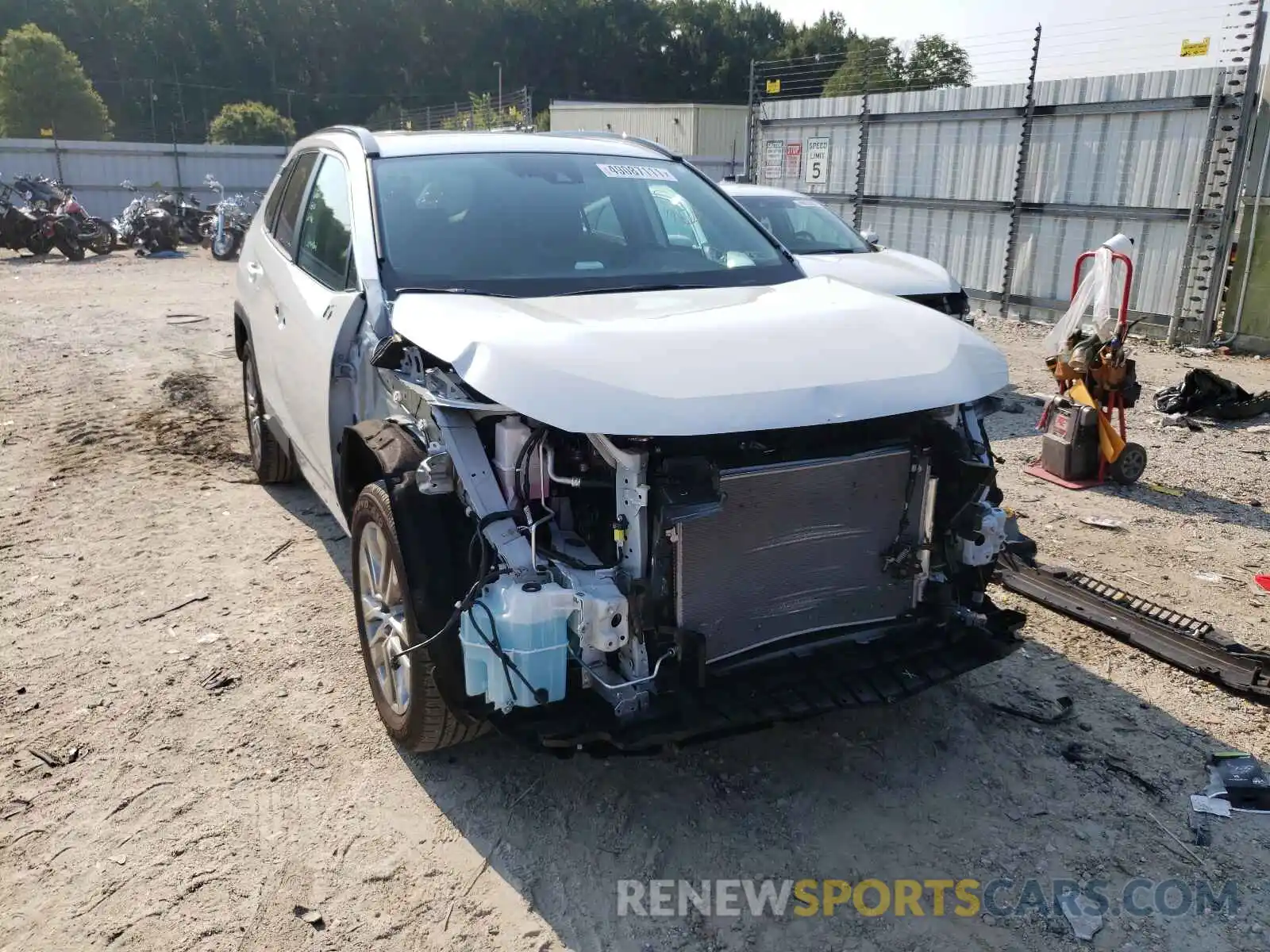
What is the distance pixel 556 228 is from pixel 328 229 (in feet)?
3.32

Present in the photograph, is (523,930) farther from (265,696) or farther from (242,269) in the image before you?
(242,269)

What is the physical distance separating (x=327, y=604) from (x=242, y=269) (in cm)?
230

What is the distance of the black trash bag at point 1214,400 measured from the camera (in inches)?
303

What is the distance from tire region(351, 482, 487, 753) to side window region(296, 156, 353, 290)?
3.57ft

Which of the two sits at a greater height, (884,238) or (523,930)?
(884,238)

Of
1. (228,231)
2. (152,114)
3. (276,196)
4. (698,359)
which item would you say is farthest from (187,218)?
(152,114)

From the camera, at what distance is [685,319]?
3.00 m

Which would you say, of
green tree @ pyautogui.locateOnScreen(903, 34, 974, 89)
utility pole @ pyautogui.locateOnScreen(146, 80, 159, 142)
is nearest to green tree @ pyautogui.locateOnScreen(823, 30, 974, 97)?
green tree @ pyautogui.locateOnScreen(903, 34, 974, 89)

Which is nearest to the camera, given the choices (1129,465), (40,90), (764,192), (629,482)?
(629,482)

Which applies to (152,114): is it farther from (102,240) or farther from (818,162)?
(818,162)

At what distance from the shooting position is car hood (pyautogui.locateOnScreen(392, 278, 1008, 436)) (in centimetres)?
249

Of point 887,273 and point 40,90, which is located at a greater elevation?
point 40,90

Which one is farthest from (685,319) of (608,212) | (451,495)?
(608,212)

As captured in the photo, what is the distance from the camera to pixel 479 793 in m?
3.09
